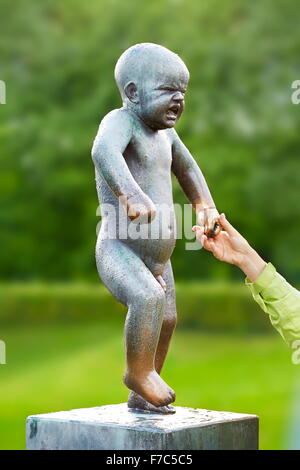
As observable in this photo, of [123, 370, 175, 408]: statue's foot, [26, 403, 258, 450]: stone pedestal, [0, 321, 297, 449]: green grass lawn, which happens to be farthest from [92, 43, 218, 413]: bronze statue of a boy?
[0, 321, 297, 449]: green grass lawn

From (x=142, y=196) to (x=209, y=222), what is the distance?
358mm

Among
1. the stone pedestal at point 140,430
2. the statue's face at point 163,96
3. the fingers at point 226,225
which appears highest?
the statue's face at point 163,96

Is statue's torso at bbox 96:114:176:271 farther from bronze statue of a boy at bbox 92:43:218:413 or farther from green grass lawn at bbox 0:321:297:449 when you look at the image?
green grass lawn at bbox 0:321:297:449

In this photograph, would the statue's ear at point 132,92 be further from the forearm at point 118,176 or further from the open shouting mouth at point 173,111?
the forearm at point 118,176

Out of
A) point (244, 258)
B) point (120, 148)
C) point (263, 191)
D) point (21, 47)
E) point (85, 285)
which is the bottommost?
point (244, 258)

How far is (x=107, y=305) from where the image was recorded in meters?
12.7

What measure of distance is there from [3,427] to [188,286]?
483cm

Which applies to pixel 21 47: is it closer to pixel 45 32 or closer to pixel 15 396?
pixel 45 32

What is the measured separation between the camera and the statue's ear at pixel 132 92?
288cm

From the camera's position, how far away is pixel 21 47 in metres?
12.3

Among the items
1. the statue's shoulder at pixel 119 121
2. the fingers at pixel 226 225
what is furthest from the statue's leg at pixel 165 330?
the statue's shoulder at pixel 119 121

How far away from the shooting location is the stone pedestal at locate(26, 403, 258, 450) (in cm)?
266

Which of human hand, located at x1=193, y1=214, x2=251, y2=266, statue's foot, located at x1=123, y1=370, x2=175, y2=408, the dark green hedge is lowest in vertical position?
statue's foot, located at x1=123, y1=370, x2=175, y2=408

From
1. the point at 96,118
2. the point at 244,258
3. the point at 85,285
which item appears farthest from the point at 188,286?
the point at 244,258
